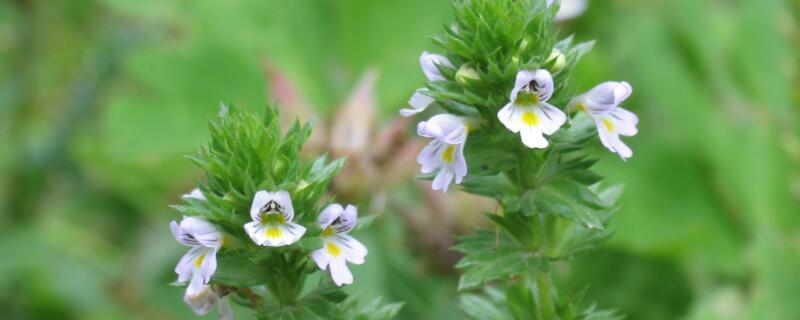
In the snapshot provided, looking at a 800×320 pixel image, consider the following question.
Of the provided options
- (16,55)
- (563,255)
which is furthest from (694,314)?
(16,55)

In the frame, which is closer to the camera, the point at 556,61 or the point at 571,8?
the point at 556,61

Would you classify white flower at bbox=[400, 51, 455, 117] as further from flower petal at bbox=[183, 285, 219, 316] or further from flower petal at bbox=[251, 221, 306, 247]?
flower petal at bbox=[183, 285, 219, 316]

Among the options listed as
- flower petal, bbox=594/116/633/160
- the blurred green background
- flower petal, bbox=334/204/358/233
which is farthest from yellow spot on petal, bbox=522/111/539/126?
the blurred green background

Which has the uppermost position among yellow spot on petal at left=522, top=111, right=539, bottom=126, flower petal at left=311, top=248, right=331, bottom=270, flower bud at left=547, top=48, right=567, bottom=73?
flower bud at left=547, top=48, right=567, bottom=73

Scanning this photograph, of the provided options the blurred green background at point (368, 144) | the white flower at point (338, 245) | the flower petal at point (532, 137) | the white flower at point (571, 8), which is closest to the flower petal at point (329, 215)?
the white flower at point (338, 245)

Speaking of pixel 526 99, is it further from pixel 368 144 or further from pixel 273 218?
pixel 368 144

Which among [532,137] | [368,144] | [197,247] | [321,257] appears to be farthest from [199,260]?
[368,144]
